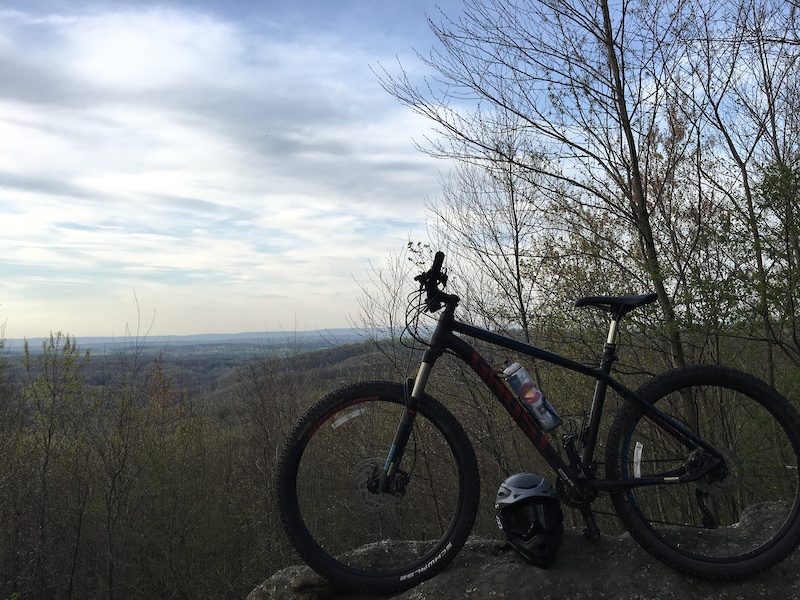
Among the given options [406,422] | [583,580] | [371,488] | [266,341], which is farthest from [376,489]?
[266,341]

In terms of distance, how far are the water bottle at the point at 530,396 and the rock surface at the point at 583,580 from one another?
62 cm

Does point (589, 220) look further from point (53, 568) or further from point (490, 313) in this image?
point (53, 568)

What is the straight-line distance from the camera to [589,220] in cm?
649

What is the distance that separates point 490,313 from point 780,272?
455cm

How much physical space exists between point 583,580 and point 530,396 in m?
0.81

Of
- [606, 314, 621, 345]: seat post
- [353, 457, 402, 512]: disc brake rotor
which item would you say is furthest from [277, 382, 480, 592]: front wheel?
[606, 314, 621, 345]: seat post

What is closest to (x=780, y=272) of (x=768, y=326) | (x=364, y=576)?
(x=768, y=326)

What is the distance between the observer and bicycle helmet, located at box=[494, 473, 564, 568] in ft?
8.13

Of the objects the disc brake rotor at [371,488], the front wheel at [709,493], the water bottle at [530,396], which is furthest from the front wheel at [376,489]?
the front wheel at [709,493]

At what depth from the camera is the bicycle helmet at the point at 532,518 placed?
8.13 ft

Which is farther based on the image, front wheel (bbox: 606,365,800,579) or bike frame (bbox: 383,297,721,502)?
bike frame (bbox: 383,297,721,502)

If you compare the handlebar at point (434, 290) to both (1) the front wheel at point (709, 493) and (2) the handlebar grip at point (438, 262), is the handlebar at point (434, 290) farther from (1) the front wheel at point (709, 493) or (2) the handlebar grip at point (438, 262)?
(1) the front wheel at point (709, 493)

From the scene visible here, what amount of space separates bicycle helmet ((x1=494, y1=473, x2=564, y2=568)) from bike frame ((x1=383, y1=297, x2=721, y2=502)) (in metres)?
0.13

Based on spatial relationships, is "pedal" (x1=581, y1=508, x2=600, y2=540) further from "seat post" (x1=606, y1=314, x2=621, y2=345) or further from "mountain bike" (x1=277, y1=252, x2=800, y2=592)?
Answer: "seat post" (x1=606, y1=314, x2=621, y2=345)
